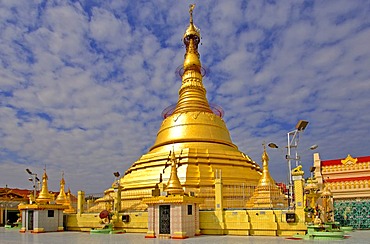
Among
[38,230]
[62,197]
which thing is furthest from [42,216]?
[62,197]

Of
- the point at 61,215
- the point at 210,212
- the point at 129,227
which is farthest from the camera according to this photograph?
the point at 61,215

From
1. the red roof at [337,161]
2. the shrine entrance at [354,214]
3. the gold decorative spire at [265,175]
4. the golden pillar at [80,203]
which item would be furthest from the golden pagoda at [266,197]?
the golden pillar at [80,203]

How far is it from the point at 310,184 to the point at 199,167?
1159 cm

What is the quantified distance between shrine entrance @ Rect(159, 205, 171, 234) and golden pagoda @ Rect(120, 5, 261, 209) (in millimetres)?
5982

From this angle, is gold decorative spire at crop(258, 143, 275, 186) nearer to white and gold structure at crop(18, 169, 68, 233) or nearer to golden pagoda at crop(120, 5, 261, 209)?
golden pagoda at crop(120, 5, 261, 209)

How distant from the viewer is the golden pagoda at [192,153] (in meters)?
34.1

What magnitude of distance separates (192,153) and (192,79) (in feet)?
44.2

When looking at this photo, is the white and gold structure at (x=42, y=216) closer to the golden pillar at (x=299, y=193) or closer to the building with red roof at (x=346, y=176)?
the golden pillar at (x=299, y=193)

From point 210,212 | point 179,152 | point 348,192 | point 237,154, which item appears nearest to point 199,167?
point 179,152

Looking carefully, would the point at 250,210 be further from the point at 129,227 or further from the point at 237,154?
the point at 237,154

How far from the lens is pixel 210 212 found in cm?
2678

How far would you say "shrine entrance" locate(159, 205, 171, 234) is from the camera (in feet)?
82.0

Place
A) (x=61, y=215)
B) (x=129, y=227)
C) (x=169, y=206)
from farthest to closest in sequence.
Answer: (x=61, y=215) → (x=129, y=227) → (x=169, y=206)

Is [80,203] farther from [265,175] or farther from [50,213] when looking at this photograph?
[265,175]
